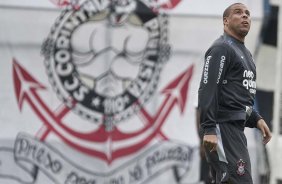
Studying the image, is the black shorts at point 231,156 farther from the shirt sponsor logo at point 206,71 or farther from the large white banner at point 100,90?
the large white banner at point 100,90

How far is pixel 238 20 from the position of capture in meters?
5.08

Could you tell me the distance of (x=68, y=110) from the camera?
812cm

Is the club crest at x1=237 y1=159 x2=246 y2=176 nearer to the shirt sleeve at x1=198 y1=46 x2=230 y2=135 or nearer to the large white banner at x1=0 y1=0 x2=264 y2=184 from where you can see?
the shirt sleeve at x1=198 y1=46 x2=230 y2=135

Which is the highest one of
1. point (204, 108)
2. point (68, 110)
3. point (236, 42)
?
point (236, 42)

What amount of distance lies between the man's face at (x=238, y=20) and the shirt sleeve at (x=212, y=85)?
0.18 meters

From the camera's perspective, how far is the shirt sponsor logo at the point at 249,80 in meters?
5.05

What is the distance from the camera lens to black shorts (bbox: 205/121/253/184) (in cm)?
497

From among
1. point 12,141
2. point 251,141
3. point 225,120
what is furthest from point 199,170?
point 225,120

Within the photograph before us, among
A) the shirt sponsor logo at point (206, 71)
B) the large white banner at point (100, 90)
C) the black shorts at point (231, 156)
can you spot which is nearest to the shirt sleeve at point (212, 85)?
the shirt sponsor logo at point (206, 71)

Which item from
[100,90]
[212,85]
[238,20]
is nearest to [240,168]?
[212,85]

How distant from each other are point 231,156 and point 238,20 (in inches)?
30.1

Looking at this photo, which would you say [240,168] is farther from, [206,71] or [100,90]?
[100,90]

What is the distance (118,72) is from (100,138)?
62 cm

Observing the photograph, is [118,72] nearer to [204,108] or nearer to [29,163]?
[29,163]
